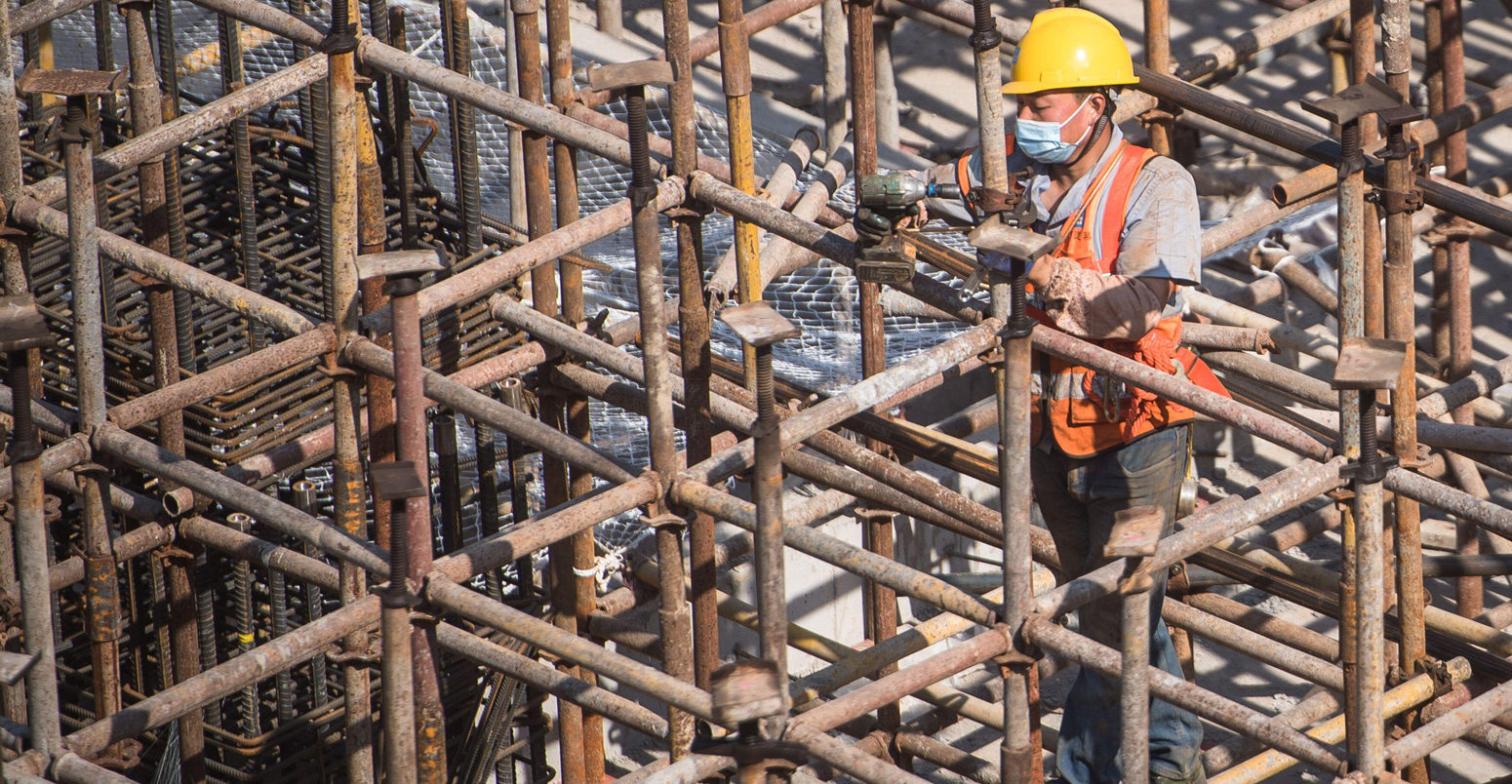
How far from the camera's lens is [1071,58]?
17.9ft

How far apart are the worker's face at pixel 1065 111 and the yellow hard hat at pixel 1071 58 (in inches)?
1.3

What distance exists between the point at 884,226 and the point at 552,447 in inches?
46.4

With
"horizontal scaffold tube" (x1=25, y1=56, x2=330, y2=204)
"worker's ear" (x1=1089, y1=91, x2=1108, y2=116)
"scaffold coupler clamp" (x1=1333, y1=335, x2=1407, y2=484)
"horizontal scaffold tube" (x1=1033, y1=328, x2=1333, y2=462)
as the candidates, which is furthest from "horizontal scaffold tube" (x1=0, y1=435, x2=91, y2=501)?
"scaffold coupler clamp" (x1=1333, y1=335, x2=1407, y2=484)

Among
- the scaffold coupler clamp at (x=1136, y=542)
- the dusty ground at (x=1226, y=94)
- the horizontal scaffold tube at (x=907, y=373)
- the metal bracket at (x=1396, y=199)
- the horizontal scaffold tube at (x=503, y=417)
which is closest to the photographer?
the scaffold coupler clamp at (x=1136, y=542)

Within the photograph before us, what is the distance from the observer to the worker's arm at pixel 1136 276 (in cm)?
504

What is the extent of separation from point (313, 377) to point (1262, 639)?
3.47 m

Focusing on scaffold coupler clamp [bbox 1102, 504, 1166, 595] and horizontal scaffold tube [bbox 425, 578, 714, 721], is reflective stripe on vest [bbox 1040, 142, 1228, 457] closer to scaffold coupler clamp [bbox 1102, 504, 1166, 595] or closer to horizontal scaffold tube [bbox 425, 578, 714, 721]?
scaffold coupler clamp [bbox 1102, 504, 1166, 595]

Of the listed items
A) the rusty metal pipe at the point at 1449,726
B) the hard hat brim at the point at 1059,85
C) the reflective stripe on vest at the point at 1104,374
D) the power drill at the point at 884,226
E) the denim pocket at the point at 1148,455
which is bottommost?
the rusty metal pipe at the point at 1449,726

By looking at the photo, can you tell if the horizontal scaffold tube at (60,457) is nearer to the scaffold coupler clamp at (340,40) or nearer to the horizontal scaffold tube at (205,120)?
the horizontal scaffold tube at (205,120)

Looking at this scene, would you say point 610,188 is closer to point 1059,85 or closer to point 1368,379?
point 1059,85

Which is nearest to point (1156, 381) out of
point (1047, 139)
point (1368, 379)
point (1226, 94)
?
point (1368, 379)

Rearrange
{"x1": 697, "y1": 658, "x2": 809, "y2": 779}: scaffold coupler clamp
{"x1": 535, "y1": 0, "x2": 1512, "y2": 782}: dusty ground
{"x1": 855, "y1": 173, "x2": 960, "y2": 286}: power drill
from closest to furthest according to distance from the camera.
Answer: {"x1": 697, "y1": 658, "x2": 809, "y2": 779}: scaffold coupler clamp → {"x1": 855, "y1": 173, "x2": 960, "y2": 286}: power drill → {"x1": 535, "y1": 0, "x2": 1512, "y2": 782}: dusty ground

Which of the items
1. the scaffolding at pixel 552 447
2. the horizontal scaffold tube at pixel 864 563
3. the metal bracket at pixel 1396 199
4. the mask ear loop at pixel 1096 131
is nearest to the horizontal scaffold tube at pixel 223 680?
the scaffolding at pixel 552 447

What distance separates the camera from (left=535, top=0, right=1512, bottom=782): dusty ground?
904cm
